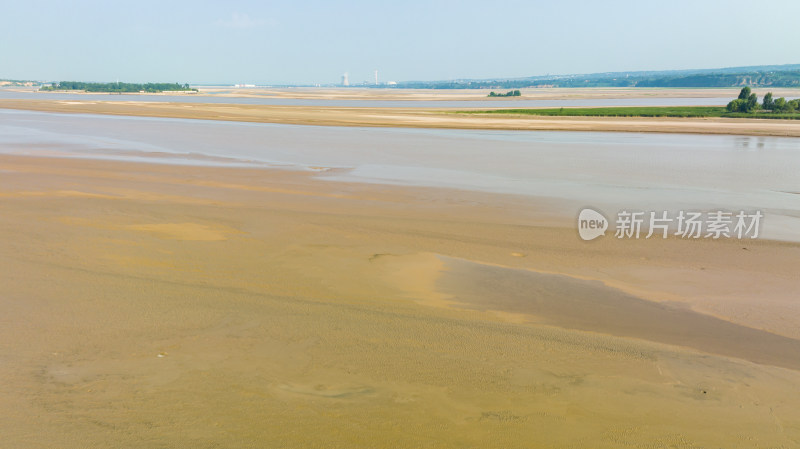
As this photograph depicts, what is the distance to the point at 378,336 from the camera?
289 inches

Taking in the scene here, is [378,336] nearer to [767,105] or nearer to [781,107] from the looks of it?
[781,107]

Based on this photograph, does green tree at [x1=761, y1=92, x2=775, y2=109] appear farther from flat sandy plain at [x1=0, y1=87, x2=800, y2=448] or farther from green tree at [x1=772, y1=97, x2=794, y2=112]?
flat sandy plain at [x1=0, y1=87, x2=800, y2=448]

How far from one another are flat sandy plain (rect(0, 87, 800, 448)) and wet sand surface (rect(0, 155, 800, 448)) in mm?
30

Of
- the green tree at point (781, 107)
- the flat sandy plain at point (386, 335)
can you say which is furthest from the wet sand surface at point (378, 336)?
the green tree at point (781, 107)

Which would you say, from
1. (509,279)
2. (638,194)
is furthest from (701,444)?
(638,194)

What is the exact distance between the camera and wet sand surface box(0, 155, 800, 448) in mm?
5410

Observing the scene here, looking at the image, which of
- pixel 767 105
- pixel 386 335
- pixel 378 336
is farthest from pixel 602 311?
pixel 767 105

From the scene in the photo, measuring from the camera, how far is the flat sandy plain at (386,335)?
5.41 metres

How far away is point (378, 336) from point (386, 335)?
10cm

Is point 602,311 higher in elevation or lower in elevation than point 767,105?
lower

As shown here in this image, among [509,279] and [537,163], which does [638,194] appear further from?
[509,279]

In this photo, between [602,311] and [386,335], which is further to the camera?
[602,311]

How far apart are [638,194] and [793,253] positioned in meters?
6.36

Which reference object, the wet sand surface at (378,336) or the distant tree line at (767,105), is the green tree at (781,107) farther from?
the wet sand surface at (378,336)
